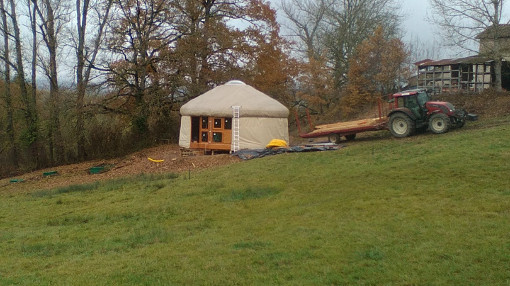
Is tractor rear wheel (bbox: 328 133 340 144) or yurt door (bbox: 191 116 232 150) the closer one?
tractor rear wheel (bbox: 328 133 340 144)

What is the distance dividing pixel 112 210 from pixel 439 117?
34.2ft

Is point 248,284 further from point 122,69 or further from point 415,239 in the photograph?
point 122,69

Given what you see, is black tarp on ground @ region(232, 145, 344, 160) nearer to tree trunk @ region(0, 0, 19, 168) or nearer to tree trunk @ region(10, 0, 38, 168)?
tree trunk @ region(10, 0, 38, 168)

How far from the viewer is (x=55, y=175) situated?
70.9 feet

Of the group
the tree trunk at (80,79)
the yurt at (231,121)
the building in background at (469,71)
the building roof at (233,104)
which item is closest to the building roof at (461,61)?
the building in background at (469,71)

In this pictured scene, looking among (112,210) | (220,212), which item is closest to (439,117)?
(220,212)

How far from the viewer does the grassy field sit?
511 cm

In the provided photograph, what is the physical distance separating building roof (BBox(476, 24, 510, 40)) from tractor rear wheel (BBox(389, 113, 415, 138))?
31.5 ft

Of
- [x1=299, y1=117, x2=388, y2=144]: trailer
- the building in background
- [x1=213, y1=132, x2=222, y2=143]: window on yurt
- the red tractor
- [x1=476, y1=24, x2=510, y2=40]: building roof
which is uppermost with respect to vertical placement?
[x1=476, y1=24, x2=510, y2=40]: building roof

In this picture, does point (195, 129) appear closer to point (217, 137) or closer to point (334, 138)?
point (217, 137)

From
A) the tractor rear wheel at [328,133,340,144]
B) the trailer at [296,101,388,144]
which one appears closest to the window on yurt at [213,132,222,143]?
the trailer at [296,101,388,144]

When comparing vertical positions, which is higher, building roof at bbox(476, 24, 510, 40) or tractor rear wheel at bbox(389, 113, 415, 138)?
building roof at bbox(476, 24, 510, 40)

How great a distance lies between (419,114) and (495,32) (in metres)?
9.26

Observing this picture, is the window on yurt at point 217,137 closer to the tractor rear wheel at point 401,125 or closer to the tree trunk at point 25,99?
the tractor rear wheel at point 401,125
